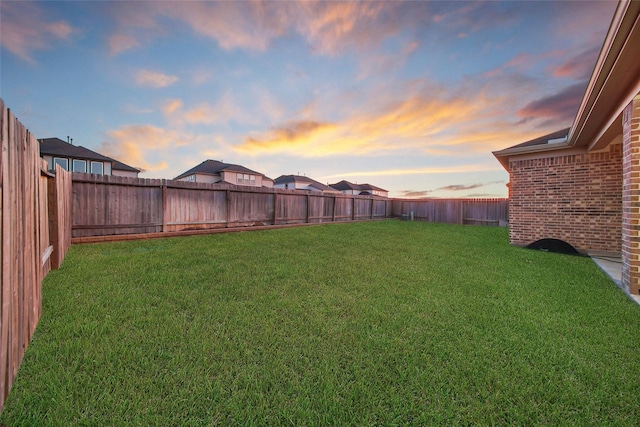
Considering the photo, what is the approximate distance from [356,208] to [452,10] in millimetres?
10287

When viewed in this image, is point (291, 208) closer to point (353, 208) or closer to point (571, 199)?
point (353, 208)

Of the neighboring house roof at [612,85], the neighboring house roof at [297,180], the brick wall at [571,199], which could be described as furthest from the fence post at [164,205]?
the neighboring house roof at [297,180]

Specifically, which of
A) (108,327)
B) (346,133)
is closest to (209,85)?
(346,133)

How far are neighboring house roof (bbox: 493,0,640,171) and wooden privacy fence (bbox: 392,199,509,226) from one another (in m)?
9.82

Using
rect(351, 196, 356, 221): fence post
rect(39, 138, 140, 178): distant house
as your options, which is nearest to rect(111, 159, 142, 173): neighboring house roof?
rect(39, 138, 140, 178): distant house

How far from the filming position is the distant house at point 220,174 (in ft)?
96.8

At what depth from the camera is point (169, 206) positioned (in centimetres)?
759

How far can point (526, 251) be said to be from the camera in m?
6.97

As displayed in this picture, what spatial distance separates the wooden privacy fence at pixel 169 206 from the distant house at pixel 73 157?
15.9 m

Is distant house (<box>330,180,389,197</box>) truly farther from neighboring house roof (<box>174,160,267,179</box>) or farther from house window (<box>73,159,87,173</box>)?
house window (<box>73,159,87,173</box>)

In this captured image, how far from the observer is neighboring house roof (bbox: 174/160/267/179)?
29703 mm

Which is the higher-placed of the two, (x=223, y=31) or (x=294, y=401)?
(x=223, y=31)

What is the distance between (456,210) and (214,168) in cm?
2676

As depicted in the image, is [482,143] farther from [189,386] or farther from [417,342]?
[189,386]
